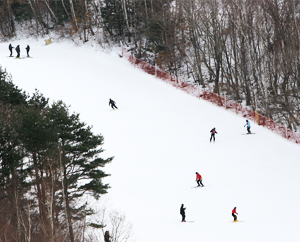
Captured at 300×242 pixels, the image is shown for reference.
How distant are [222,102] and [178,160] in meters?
10.6

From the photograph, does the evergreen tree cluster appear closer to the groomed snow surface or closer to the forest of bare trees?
the groomed snow surface

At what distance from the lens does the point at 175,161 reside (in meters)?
20.5

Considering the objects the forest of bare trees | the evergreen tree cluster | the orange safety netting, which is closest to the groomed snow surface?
the orange safety netting

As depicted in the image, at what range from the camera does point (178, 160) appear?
2058cm

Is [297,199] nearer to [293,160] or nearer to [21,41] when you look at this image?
[293,160]

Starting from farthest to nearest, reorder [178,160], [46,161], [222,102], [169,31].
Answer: [169,31]
[222,102]
[178,160]
[46,161]

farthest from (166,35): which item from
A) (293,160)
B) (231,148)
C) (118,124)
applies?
(293,160)

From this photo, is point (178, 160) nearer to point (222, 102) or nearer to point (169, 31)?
point (222, 102)

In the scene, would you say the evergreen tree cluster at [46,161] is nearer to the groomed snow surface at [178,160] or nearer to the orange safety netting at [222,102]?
the groomed snow surface at [178,160]

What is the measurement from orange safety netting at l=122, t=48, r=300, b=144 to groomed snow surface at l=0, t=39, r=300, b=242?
23.8 inches

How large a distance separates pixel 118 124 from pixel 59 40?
2709 cm

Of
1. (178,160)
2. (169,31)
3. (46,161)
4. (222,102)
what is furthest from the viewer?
(169,31)

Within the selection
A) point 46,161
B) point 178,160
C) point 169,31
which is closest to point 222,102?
point 178,160

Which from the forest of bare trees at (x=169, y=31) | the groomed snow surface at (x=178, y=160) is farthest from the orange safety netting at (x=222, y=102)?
the forest of bare trees at (x=169, y=31)
